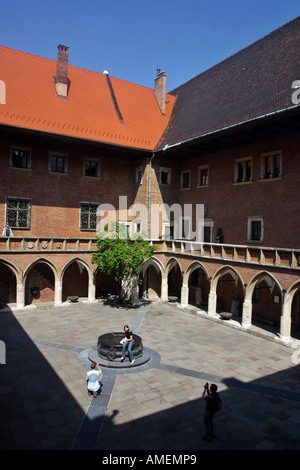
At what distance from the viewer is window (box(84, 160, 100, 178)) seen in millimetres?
22781

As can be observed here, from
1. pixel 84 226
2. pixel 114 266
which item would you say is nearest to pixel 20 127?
pixel 84 226

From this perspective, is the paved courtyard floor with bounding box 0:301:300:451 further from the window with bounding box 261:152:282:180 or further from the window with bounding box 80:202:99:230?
the window with bounding box 261:152:282:180

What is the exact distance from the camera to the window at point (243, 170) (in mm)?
19541

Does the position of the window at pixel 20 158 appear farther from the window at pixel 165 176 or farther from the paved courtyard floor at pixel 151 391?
the paved courtyard floor at pixel 151 391

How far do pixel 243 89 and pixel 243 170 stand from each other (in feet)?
16.9

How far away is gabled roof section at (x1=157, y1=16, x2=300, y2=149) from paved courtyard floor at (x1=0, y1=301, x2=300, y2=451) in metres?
11.1

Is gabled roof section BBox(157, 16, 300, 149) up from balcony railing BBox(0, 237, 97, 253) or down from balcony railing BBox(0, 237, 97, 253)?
up

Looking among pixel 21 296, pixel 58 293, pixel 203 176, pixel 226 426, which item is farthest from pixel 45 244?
pixel 226 426

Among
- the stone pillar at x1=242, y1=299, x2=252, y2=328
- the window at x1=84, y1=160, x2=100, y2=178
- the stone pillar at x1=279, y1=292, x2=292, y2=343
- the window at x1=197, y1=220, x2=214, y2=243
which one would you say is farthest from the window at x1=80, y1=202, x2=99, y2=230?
the stone pillar at x1=279, y1=292, x2=292, y2=343

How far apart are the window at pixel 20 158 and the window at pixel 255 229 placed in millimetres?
13486

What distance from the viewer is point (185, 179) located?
79.5ft

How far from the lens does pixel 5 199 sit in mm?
20109

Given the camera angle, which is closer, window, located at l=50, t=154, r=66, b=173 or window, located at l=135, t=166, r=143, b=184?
window, located at l=50, t=154, r=66, b=173

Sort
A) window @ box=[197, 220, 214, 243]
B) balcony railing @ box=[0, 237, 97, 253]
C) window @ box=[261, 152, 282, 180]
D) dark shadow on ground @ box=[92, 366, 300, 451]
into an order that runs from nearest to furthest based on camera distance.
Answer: dark shadow on ground @ box=[92, 366, 300, 451] < window @ box=[261, 152, 282, 180] < balcony railing @ box=[0, 237, 97, 253] < window @ box=[197, 220, 214, 243]
